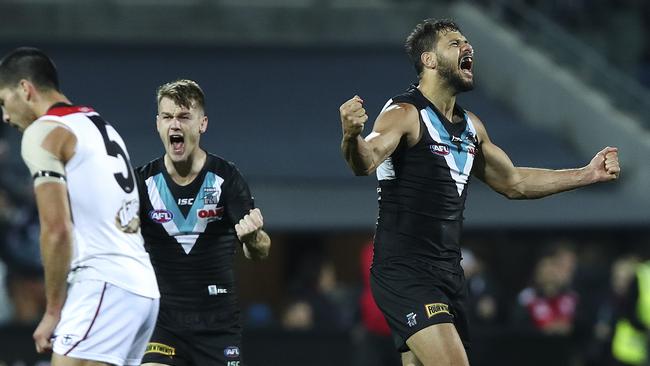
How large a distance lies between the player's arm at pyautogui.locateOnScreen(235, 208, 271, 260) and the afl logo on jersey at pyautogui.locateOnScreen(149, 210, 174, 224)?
1.75 ft

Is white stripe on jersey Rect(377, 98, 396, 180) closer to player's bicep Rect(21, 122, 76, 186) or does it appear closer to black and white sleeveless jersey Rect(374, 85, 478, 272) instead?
black and white sleeveless jersey Rect(374, 85, 478, 272)

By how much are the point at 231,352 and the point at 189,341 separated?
262 millimetres

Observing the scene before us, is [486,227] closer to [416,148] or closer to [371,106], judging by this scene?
[371,106]

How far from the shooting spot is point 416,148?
7.42m

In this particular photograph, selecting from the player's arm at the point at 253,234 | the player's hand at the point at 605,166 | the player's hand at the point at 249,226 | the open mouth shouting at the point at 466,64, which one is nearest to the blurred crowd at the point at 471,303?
the player's hand at the point at 605,166

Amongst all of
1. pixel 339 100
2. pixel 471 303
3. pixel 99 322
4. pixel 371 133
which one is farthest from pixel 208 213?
pixel 339 100

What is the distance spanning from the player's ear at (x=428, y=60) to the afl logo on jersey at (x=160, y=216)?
1.72 meters

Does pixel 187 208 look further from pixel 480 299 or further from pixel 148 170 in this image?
pixel 480 299

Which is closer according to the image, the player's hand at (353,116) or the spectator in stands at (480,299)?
the player's hand at (353,116)

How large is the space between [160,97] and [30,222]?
600cm

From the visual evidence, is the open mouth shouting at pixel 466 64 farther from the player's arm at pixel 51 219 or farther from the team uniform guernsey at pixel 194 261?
the player's arm at pixel 51 219

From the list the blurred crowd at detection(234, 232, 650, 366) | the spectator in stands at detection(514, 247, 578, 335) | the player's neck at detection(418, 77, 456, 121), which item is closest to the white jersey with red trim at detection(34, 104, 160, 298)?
the player's neck at detection(418, 77, 456, 121)

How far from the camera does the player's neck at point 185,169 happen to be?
7809 mm

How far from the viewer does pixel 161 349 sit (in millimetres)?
7609
